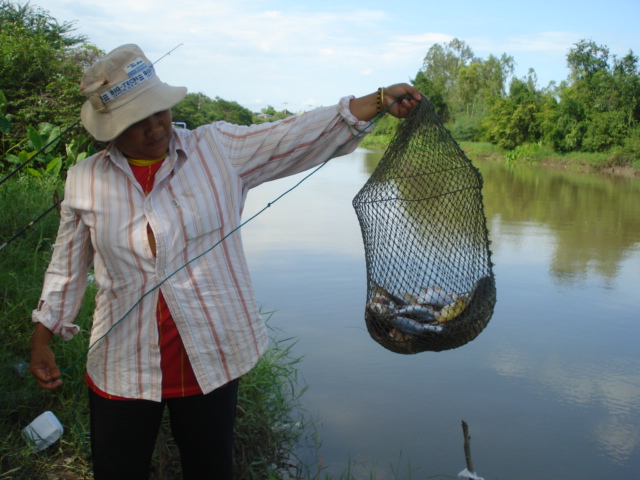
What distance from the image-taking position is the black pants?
1.66 metres

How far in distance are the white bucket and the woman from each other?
37.0 inches

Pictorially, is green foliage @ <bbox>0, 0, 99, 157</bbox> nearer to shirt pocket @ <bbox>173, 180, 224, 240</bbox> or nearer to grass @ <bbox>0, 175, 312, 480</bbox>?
grass @ <bbox>0, 175, 312, 480</bbox>

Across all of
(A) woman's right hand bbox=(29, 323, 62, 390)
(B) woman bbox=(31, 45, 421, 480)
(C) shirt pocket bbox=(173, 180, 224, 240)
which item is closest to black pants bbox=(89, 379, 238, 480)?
(B) woman bbox=(31, 45, 421, 480)

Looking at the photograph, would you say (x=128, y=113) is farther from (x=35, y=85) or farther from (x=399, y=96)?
(x=35, y=85)

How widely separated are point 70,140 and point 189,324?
958 cm

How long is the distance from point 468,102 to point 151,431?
41.7m

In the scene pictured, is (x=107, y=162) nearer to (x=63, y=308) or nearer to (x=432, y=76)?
(x=63, y=308)

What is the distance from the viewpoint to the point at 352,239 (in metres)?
7.90

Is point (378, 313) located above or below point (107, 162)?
below

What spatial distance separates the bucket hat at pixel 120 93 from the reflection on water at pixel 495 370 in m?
2.19

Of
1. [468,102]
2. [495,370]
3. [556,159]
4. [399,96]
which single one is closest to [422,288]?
[399,96]

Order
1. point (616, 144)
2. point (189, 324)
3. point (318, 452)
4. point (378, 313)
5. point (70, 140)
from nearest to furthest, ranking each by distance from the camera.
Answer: point (189, 324), point (378, 313), point (318, 452), point (70, 140), point (616, 144)

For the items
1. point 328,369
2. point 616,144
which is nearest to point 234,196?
point 328,369

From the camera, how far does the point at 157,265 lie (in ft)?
5.20
